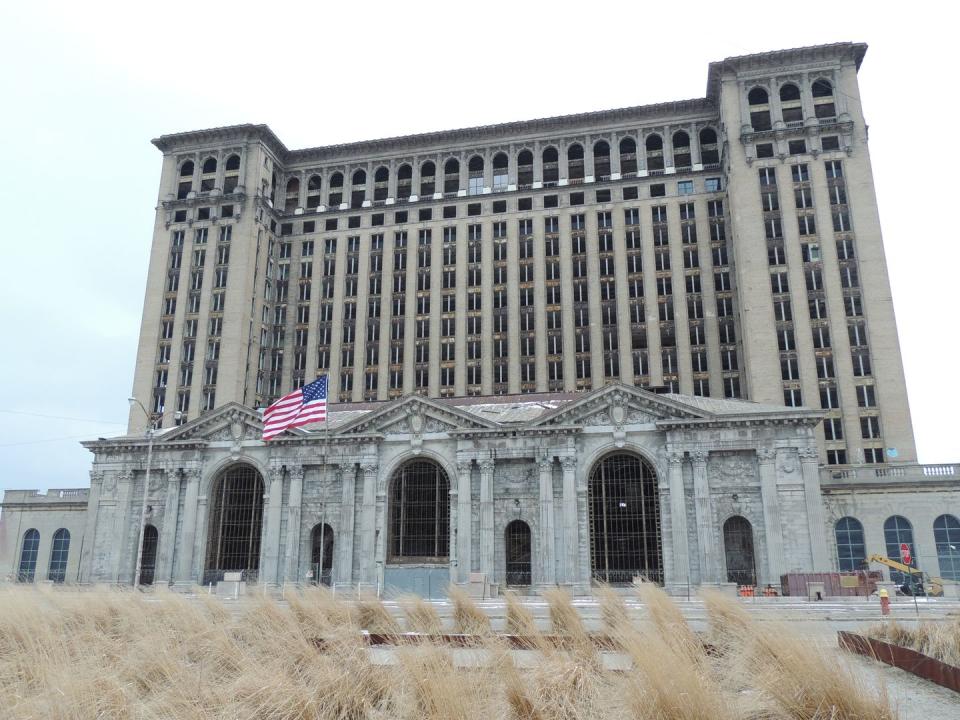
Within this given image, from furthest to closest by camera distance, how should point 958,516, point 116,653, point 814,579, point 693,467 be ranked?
point 958,516 → point 693,467 → point 814,579 → point 116,653

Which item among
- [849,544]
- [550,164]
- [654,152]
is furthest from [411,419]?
[654,152]

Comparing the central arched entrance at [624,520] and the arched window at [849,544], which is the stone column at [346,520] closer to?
the central arched entrance at [624,520]

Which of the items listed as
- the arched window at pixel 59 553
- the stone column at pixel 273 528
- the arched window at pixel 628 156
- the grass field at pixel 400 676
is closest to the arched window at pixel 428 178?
the arched window at pixel 628 156

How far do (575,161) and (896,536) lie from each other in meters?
59.8

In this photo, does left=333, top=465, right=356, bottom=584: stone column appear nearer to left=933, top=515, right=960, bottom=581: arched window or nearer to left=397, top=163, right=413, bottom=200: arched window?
left=933, top=515, right=960, bottom=581: arched window

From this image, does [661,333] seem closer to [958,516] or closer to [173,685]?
[958,516]

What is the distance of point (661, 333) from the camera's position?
87.9m

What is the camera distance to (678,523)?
49562 millimetres

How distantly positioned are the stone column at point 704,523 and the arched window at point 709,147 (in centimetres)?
5436

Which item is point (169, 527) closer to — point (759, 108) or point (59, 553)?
point (59, 553)

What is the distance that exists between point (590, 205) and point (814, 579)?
5968cm

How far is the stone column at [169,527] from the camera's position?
2217 inches

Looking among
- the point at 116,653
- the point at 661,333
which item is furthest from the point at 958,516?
the point at 116,653

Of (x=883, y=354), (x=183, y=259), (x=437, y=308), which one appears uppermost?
(x=183, y=259)
